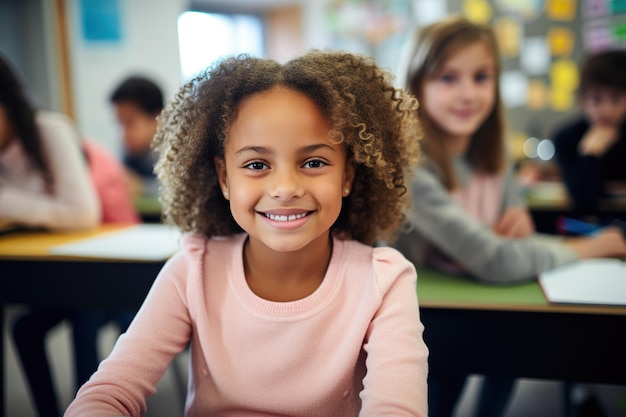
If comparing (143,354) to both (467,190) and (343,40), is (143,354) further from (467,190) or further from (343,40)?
(343,40)

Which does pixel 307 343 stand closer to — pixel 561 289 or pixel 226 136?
pixel 226 136

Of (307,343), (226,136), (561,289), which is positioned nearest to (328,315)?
(307,343)

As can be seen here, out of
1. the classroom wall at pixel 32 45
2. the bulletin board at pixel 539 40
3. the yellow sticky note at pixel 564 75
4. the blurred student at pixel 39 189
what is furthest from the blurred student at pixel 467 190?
the classroom wall at pixel 32 45

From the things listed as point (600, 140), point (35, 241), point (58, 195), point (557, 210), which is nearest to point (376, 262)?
point (35, 241)


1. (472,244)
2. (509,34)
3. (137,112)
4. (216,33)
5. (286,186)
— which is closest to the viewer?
(286,186)

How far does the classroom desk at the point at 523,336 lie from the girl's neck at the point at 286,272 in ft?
0.87

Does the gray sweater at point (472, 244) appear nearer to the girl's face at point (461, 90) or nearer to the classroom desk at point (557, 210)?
the girl's face at point (461, 90)

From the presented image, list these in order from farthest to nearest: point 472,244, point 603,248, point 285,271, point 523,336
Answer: point 603,248
point 472,244
point 523,336
point 285,271

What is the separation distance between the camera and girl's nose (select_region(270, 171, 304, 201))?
775 mm

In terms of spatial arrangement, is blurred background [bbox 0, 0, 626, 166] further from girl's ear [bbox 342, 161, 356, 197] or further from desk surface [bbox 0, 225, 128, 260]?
girl's ear [bbox 342, 161, 356, 197]

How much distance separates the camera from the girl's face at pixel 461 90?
1.35 m

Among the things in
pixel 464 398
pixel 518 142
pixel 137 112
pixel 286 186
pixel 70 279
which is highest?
pixel 286 186

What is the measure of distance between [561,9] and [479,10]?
56 centimetres

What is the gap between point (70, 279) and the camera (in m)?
1.30
